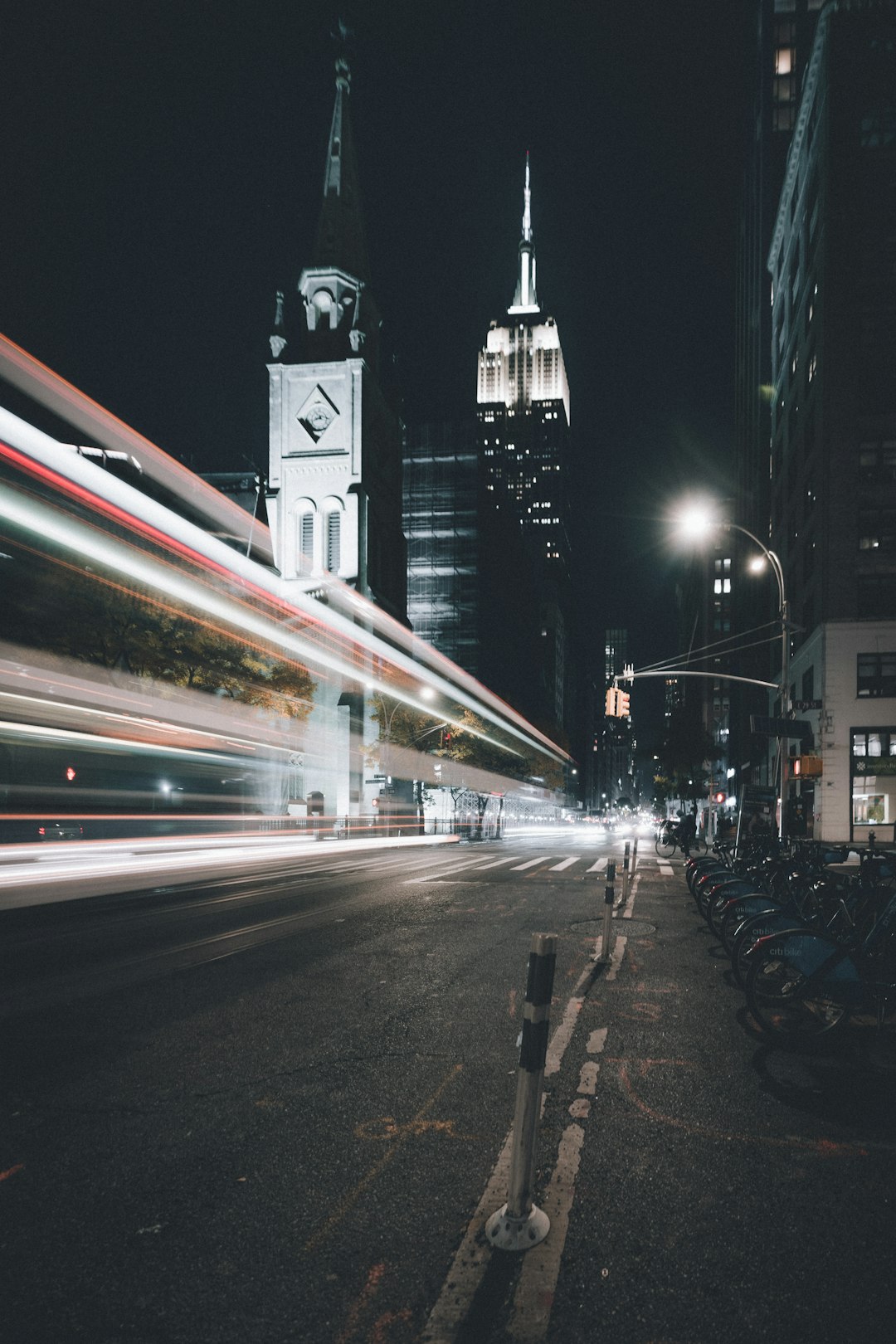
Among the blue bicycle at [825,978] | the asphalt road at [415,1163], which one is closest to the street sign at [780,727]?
the asphalt road at [415,1163]

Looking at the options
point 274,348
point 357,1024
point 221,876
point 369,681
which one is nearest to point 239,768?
point 221,876

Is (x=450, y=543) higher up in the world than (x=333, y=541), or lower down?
higher up

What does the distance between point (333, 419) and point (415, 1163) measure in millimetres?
75491

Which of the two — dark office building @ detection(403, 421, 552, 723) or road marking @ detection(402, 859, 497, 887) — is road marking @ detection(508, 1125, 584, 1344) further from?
dark office building @ detection(403, 421, 552, 723)

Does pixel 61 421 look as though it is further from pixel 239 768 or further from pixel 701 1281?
pixel 701 1281

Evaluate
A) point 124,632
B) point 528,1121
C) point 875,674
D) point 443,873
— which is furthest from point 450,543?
point 528,1121

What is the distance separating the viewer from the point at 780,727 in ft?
63.0

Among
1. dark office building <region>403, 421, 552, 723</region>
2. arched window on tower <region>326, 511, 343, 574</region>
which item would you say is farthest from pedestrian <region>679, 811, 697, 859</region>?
dark office building <region>403, 421, 552, 723</region>

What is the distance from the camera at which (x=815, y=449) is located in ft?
136

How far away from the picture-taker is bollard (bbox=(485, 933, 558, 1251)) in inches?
138

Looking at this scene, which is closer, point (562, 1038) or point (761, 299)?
point (562, 1038)

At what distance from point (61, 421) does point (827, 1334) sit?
59437 mm

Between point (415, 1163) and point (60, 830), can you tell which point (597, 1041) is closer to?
point (415, 1163)

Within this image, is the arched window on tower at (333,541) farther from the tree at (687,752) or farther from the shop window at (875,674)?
the shop window at (875,674)
